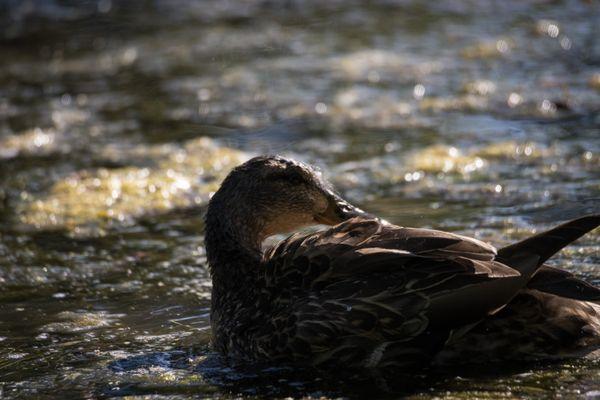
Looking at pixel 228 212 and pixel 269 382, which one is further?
pixel 228 212

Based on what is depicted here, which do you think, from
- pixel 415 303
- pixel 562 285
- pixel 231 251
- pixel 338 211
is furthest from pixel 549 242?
pixel 231 251

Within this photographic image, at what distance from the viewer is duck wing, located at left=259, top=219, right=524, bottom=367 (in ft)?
16.9

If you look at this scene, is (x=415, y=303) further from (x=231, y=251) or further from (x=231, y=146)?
(x=231, y=146)

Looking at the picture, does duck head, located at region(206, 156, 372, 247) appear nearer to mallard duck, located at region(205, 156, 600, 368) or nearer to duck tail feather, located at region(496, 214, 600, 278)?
mallard duck, located at region(205, 156, 600, 368)

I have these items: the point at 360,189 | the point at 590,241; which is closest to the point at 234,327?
the point at 590,241

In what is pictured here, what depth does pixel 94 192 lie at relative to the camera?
9.15 m

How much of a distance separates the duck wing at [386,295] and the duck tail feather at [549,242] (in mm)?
93

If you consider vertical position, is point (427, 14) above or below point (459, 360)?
above

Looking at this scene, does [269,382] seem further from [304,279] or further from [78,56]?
[78,56]

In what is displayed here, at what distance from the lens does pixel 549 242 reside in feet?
17.2

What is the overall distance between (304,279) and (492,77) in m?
6.57

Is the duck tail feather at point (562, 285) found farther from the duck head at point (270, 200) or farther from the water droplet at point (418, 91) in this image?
the water droplet at point (418, 91)

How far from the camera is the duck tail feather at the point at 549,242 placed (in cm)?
523

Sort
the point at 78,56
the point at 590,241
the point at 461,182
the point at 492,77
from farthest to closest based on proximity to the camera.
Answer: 1. the point at 78,56
2. the point at 492,77
3. the point at 461,182
4. the point at 590,241
